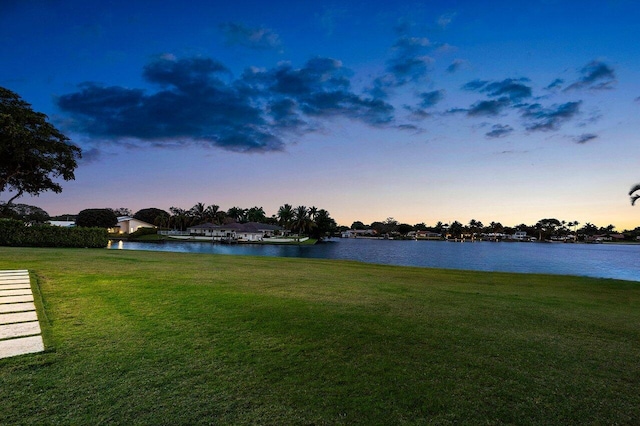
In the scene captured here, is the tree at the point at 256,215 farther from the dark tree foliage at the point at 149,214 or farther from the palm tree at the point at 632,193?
the palm tree at the point at 632,193

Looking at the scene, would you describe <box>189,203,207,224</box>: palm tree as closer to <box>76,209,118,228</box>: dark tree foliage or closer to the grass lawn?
<box>76,209,118,228</box>: dark tree foliage

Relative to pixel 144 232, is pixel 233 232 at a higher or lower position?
higher

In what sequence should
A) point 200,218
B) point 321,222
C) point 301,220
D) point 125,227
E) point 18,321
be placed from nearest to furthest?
point 18,321, point 125,227, point 301,220, point 200,218, point 321,222

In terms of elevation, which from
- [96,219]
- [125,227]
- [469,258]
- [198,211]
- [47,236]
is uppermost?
[198,211]

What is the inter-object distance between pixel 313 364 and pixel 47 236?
37.3 m

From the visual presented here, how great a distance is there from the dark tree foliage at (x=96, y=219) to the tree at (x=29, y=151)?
84.7 m

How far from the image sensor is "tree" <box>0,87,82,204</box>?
1925cm

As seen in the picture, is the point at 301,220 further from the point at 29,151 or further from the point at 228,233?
the point at 29,151

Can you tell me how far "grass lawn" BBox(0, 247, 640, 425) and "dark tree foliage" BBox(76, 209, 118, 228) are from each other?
107 m

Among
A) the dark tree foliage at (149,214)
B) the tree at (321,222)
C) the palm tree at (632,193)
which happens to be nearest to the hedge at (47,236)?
the palm tree at (632,193)

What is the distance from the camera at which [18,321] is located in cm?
562

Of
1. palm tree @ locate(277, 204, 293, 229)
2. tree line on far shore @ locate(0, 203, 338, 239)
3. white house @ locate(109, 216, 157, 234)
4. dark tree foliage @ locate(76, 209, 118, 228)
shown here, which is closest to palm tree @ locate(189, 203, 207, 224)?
tree line on far shore @ locate(0, 203, 338, 239)

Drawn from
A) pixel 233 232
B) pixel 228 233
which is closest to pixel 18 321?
pixel 233 232

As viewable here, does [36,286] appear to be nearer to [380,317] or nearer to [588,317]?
[380,317]
